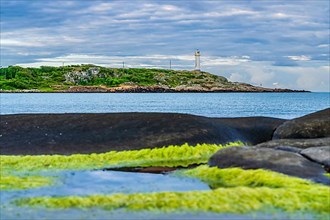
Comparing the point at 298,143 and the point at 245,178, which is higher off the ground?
the point at 298,143

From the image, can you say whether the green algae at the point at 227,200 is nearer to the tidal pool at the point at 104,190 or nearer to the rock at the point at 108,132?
the tidal pool at the point at 104,190

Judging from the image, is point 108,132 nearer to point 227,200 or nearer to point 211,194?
point 211,194

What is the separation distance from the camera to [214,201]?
19047 millimetres

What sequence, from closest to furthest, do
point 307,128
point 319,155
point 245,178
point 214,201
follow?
point 214,201, point 245,178, point 319,155, point 307,128

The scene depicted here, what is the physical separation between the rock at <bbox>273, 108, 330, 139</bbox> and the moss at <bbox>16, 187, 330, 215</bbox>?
1325 cm

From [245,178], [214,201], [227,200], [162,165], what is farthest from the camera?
[162,165]

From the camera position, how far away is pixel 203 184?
22375 mm

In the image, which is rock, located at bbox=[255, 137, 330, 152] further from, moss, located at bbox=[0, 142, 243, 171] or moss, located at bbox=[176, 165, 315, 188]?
moss, located at bbox=[176, 165, 315, 188]

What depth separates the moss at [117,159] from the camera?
2691 cm

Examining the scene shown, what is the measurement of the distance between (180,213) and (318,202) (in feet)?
14.9

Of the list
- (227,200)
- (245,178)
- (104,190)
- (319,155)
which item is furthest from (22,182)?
(319,155)

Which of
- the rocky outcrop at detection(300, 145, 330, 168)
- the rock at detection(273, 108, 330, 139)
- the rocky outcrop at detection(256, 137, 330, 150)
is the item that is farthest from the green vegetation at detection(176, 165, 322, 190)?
the rock at detection(273, 108, 330, 139)

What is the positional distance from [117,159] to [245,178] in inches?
323

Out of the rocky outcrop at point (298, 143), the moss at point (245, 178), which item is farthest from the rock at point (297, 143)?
the moss at point (245, 178)
